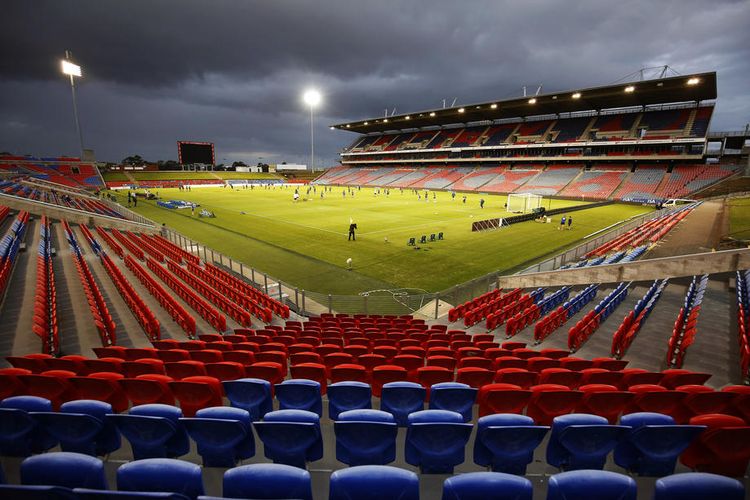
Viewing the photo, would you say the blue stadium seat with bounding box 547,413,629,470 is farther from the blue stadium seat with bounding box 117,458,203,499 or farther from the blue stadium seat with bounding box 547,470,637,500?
the blue stadium seat with bounding box 117,458,203,499

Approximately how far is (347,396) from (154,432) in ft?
7.48

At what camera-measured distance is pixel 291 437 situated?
11.5 ft

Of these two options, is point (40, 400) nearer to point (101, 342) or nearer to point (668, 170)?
point (101, 342)

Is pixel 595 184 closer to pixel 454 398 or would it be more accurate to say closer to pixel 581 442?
pixel 454 398

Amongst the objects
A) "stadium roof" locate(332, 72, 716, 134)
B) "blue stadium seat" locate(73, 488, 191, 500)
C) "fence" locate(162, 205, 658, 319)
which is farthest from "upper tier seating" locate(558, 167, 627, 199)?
"blue stadium seat" locate(73, 488, 191, 500)

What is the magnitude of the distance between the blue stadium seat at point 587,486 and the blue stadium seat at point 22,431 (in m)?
5.01

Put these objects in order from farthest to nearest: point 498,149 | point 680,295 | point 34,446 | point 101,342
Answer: point 498,149 < point 680,295 < point 101,342 < point 34,446

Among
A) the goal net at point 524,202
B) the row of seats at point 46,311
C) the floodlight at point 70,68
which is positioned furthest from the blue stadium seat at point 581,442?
the floodlight at point 70,68

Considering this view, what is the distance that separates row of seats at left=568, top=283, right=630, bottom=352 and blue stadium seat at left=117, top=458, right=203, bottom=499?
879 centimetres

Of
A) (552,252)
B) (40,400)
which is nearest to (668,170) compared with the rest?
(552,252)

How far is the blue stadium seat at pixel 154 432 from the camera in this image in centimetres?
350

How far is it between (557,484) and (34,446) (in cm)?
537

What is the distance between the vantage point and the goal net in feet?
126

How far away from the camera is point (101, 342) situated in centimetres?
927
